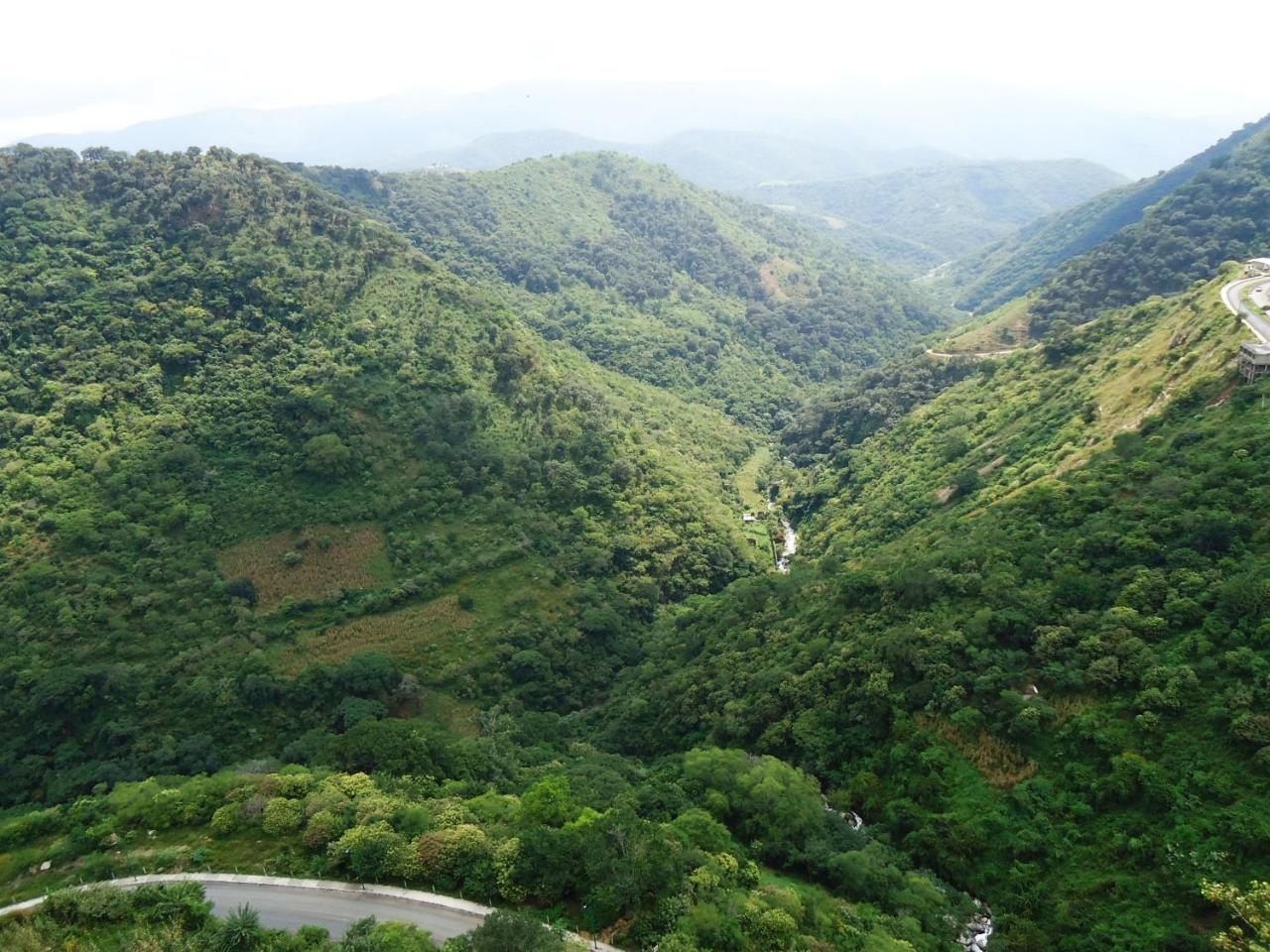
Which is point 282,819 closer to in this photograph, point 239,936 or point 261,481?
point 239,936

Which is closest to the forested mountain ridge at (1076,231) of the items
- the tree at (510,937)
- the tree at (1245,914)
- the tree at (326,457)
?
the tree at (326,457)

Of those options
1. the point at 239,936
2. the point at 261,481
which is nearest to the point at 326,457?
the point at 261,481

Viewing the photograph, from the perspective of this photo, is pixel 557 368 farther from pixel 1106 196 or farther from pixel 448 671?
pixel 1106 196

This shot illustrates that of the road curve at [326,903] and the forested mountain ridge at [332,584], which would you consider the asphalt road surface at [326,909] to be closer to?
the road curve at [326,903]

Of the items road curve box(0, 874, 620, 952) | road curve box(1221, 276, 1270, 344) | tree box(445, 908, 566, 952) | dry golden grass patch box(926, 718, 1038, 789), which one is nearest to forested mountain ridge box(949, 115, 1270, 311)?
road curve box(1221, 276, 1270, 344)

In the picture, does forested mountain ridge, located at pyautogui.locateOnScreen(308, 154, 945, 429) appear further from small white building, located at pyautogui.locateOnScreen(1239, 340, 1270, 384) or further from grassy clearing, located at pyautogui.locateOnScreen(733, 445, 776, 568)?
small white building, located at pyautogui.locateOnScreen(1239, 340, 1270, 384)

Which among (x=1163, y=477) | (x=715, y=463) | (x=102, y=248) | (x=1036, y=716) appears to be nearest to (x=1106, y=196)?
(x=715, y=463)

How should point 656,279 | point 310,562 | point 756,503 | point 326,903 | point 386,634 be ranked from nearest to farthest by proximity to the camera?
point 326,903 → point 386,634 → point 310,562 → point 756,503 → point 656,279
